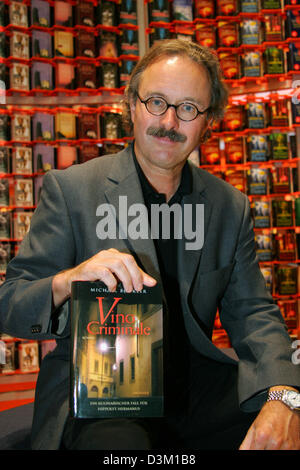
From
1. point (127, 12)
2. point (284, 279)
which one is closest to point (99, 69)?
point (127, 12)

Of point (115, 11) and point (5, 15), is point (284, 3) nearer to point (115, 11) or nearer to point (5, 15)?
point (115, 11)

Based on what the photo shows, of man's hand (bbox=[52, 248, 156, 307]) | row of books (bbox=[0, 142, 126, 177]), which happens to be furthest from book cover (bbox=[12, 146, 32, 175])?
man's hand (bbox=[52, 248, 156, 307])

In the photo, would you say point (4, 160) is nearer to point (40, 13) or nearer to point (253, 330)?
point (40, 13)

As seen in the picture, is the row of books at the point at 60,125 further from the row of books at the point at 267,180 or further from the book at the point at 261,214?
the book at the point at 261,214

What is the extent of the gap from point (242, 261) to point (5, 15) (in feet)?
13.5

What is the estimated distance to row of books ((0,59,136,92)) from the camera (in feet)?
14.6

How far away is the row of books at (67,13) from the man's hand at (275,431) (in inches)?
176

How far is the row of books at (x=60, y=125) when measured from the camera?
444 centimetres

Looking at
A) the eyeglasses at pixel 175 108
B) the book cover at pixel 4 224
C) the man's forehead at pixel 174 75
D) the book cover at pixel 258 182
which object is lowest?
the book cover at pixel 4 224

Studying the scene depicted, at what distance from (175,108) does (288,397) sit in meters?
0.92

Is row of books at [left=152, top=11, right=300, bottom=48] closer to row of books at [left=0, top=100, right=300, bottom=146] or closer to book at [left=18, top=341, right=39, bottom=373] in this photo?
row of books at [left=0, top=100, right=300, bottom=146]

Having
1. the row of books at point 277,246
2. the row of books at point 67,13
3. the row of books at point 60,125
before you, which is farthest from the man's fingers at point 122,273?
the row of books at point 67,13

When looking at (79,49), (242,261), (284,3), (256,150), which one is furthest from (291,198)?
(242,261)

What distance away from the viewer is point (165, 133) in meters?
1.47
